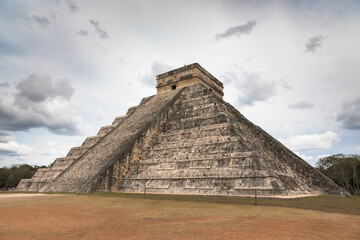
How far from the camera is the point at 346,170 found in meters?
21.7

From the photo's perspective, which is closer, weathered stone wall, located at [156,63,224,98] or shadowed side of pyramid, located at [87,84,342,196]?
shadowed side of pyramid, located at [87,84,342,196]

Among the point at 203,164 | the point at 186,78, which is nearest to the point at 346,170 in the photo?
the point at 186,78

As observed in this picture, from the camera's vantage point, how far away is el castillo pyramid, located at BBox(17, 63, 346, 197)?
8250 millimetres

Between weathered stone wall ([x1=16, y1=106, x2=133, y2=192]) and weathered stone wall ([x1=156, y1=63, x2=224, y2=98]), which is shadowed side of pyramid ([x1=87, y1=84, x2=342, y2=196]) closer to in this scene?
weathered stone wall ([x1=156, y1=63, x2=224, y2=98])

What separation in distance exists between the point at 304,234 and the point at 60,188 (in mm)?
10407

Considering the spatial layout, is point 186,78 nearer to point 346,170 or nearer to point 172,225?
point 172,225

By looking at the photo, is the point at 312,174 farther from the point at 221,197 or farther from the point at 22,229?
the point at 22,229

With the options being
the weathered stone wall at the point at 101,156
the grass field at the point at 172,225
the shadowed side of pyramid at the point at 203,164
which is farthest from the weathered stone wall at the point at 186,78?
the grass field at the point at 172,225

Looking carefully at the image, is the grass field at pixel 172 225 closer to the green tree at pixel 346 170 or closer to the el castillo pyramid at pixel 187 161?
the el castillo pyramid at pixel 187 161

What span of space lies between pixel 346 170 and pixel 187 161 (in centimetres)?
1970

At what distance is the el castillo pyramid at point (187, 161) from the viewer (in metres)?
8.25

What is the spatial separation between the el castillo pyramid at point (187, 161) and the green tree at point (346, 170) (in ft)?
39.5

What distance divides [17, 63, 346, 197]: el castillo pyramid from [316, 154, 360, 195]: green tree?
12.0 m

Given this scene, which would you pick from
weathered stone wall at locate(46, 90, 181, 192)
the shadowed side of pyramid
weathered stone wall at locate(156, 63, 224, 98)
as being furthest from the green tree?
weathered stone wall at locate(46, 90, 181, 192)
